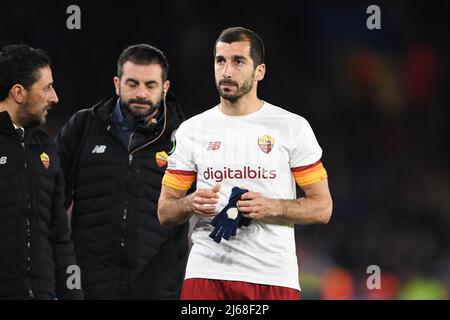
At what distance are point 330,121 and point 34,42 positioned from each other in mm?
3561

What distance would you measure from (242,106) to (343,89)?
268 inches

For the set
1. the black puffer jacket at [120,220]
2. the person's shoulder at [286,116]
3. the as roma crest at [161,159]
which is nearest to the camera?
the person's shoulder at [286,116]

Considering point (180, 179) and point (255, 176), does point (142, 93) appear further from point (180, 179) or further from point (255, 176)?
point (255, 176)

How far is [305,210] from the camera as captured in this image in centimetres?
420

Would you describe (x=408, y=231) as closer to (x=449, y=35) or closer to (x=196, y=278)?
(x=449, y=35)

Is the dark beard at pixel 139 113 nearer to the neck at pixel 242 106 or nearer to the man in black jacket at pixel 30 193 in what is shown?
the man in black jacket at pixel 30 193

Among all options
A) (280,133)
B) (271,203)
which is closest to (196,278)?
(271,203)

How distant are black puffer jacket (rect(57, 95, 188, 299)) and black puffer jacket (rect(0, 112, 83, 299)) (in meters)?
0.55

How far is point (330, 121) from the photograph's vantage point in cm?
1069

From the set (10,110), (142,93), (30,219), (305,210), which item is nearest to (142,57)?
(142,93)

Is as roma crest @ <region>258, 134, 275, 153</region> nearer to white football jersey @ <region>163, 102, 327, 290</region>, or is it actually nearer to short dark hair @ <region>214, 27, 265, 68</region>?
white football jersey @ <region>163, 102, 327, 290</region>

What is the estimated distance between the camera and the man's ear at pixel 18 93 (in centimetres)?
454

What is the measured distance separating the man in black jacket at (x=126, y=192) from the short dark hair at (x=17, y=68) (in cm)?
70

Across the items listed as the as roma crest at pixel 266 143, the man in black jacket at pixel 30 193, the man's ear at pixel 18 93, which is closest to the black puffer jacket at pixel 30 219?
the man in black jacket at pixel 30 193
